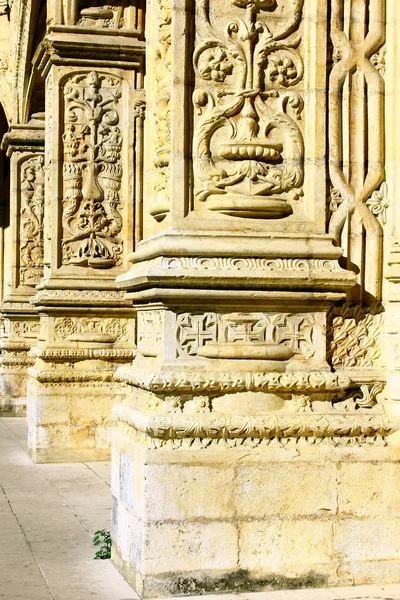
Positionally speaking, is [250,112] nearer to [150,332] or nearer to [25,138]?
[150,332]

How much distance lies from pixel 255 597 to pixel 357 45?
9.00 ft

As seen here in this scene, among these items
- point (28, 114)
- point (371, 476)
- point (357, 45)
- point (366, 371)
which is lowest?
point (371, 476)

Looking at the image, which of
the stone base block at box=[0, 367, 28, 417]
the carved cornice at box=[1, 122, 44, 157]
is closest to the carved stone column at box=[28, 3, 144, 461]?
the carved cornice at box=[1, 122, 44, 157]

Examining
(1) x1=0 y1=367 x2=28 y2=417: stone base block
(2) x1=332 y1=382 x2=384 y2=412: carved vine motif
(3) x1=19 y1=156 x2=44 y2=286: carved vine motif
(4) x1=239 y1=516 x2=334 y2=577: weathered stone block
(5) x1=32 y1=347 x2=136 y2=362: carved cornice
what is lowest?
(1) x1=0 y1=367 x2=28 y2=417: stone base block

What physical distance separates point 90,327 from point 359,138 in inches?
191

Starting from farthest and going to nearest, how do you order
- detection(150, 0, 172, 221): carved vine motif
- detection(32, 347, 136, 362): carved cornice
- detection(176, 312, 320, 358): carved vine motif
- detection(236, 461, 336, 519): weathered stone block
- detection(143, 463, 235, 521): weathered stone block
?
detection(32, 347, 136, 362): carved cornice, detection(150, 0, 172, 221): carved vine motif, detection(176, 312, 320, 358): carved vine motif, detection(236, 461, 336, 519): weathered stone block, detection(143, 463, 235, 521): weathered stone block

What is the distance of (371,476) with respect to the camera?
16.2 feet

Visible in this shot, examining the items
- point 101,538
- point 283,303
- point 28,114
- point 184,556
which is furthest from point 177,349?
point 28,114

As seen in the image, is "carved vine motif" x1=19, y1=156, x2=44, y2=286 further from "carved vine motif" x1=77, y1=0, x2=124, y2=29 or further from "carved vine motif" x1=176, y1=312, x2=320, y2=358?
"carved vine motif" x1=176, y1=312, x2=320, y2=358

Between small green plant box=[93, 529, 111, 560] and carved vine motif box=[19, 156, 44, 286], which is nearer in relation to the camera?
small green plant box=[93, 529, 111, 560]

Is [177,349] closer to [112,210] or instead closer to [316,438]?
[316,438]

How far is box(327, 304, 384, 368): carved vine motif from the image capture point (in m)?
5.18

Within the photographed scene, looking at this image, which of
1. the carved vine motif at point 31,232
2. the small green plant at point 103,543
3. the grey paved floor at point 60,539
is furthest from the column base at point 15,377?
the small green plant at point 103,543

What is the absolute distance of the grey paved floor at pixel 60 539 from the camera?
4738mm
